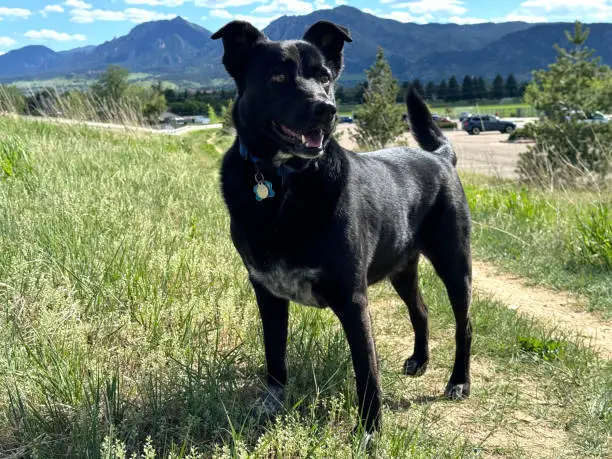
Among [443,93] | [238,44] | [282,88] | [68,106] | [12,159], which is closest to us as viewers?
[282,88]

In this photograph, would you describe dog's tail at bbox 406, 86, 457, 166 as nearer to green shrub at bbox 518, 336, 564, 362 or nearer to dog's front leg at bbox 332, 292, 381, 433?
green shrub at bbox 518, 336, 564, 362

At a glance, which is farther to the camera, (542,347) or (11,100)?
(11,100)

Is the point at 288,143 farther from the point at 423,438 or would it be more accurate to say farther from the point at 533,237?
the point at 533,237

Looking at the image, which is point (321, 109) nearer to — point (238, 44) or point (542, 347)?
point (238, 44)

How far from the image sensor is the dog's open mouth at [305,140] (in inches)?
97.9

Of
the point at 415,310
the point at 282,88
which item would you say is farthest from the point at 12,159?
the point at 415,310

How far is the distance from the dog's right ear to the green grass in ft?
12.8

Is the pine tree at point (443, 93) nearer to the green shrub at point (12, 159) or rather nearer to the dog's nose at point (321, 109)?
the green shrub at point (12, 159)

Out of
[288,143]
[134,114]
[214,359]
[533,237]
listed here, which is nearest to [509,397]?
[214,359]

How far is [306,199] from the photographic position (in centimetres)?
256

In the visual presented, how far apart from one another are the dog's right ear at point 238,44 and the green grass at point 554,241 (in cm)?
389

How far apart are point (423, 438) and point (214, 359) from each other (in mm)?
1137

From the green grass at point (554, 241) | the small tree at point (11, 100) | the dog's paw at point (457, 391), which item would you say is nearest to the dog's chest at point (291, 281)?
the dog's paw at point (457, 391)

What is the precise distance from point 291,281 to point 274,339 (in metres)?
0.52
